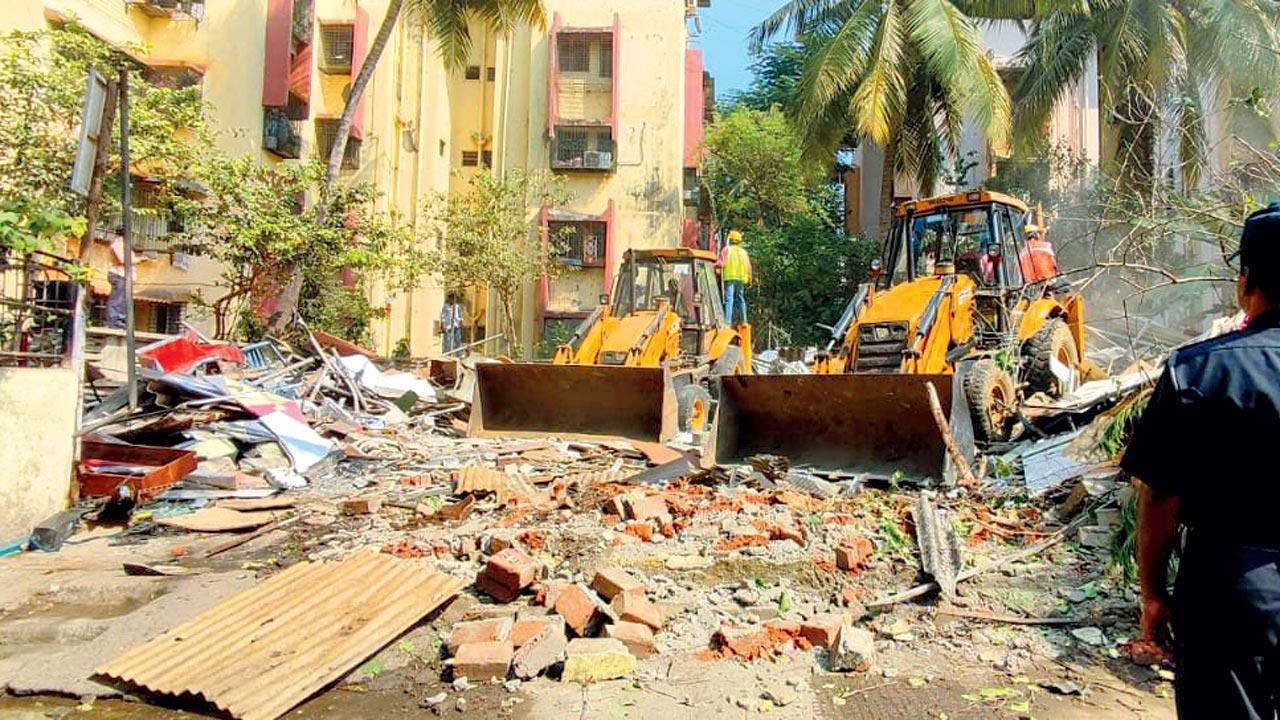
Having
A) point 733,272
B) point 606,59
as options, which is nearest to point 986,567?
point 733,272

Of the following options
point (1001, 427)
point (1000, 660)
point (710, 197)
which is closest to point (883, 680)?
point (1000, 660)

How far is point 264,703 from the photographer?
3.59 meters

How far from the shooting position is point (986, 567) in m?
5.14

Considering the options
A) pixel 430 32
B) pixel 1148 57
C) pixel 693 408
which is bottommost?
pixel 693 408

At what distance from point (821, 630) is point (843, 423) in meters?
4.06

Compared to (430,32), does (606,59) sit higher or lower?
higher

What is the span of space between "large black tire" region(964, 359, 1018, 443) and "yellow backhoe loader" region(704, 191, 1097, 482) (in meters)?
0.01

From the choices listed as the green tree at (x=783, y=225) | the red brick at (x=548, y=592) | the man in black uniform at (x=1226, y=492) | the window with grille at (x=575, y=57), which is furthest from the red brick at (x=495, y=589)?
the window with grille at (x=575, y=57)

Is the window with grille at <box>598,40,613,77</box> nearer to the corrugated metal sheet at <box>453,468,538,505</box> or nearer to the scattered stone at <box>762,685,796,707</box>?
→ the corrugated metal sheet at <box>453,468,538,505</box>

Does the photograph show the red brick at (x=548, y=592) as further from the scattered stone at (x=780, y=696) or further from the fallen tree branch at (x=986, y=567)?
the fallen tree branch at (x=986, y=567)

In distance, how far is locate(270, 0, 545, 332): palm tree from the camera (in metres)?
15.5

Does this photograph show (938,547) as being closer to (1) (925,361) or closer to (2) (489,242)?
(1) (925,361)

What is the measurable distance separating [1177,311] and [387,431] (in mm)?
13516

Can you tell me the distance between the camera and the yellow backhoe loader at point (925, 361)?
7.68 m
